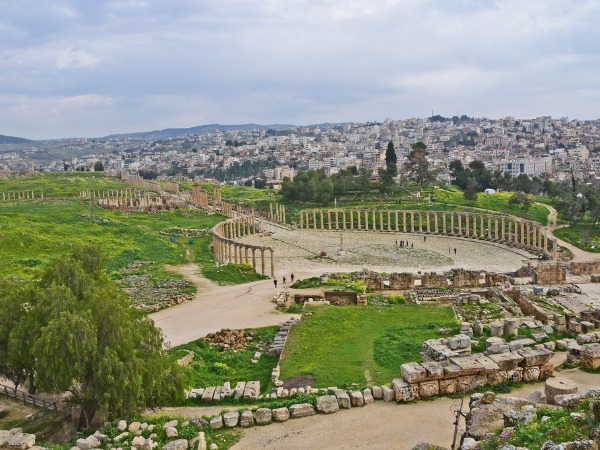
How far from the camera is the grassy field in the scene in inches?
731

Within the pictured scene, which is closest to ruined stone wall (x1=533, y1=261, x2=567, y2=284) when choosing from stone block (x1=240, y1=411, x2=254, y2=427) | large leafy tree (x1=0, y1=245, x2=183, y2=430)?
stone block (x1=240, y1=411, x2=254, y2=427)

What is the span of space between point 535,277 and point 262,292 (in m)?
20.1

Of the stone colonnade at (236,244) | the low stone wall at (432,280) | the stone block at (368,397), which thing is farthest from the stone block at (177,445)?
the stone colonnade at (236,244)

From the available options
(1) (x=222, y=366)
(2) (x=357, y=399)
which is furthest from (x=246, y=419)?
(1) (x=222, y=366)

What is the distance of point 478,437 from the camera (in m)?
12.3

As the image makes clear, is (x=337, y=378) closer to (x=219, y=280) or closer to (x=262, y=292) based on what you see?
(x=262, y=292)

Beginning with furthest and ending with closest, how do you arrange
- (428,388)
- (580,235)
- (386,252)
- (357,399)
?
(580,235)
(386,252)
(428,388)
(357,399)

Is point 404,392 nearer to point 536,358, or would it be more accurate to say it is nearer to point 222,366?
point 536,358

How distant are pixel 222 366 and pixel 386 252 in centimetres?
3930

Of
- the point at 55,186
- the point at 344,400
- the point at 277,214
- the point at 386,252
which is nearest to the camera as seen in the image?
the point at 344,400

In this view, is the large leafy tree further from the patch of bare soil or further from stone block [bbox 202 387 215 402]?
the patch of bare soil

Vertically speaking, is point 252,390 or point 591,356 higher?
point 591,356

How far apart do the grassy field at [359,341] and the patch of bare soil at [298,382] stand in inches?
9.2

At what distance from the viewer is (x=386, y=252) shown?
58.7 metres
